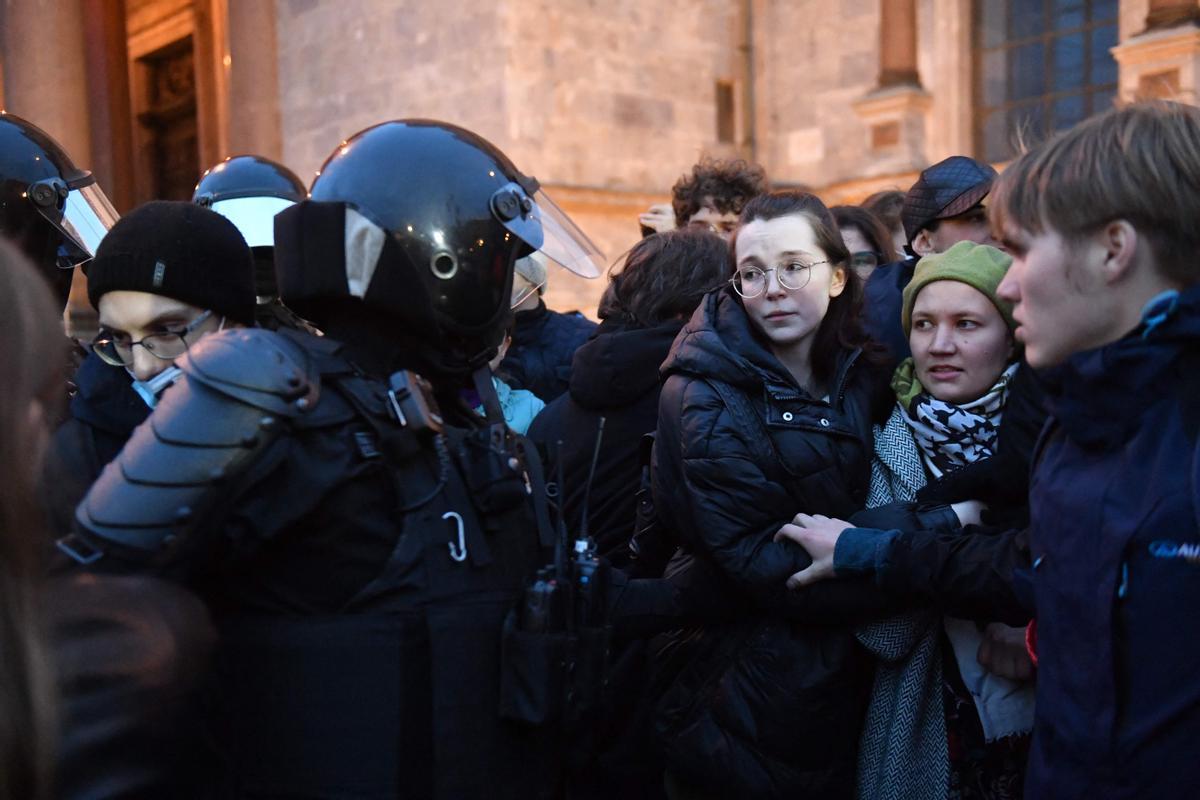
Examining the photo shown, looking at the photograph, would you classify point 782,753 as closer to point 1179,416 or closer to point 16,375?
point 1179,416

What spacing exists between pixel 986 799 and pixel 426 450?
1.40 metres

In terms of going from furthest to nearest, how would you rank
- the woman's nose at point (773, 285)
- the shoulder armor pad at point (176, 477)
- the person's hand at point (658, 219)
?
the person's hand at point (658, 219), the woman's nose at point (773, 285), the shoulder armor pad at point (176, 477)

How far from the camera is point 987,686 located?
240 cm

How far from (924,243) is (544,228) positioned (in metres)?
1.75

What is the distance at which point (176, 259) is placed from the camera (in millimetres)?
2348

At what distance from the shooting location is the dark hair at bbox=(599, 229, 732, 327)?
10.3ft

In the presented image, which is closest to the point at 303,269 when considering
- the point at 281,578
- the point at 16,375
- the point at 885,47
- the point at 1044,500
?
the point at 281,578

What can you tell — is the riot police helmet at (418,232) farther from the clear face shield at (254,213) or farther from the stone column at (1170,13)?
the stone column at (1170,13)

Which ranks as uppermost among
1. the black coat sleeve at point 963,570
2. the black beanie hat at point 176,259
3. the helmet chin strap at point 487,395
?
the black beanie hat at point 176,259

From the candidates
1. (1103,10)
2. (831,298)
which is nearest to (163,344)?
(831,298)

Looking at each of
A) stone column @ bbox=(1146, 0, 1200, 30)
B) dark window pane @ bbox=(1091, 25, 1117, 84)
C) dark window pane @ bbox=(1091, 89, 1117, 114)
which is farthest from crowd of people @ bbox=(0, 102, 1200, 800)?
dark window pane @ bbox=(1091, 25, 1117, 84)

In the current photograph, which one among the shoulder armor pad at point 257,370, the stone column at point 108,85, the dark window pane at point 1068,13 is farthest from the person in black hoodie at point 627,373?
the stone column at point 108,85

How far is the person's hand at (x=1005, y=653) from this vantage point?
234cm

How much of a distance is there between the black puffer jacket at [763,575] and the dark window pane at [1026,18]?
9247 millimetres
